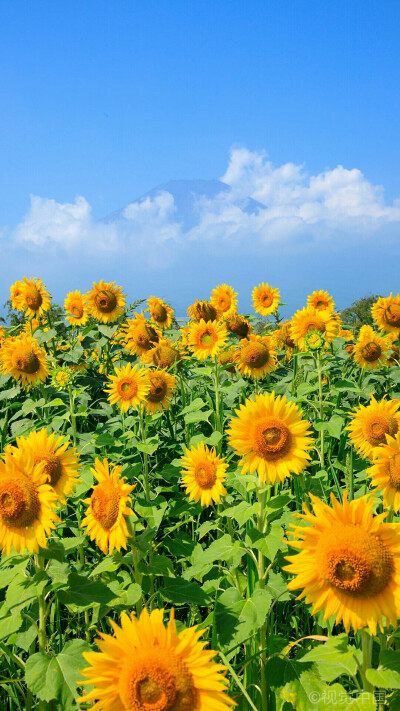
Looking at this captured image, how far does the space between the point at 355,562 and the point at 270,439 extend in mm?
1030

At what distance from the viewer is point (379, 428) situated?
330 centimetres

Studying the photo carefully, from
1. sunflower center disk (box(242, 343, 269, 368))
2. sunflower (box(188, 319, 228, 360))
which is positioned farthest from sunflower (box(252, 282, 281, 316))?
sunflower (box(188, 319, 228, 360))

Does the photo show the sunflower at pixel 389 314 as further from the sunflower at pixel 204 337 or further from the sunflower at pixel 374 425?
the sunflower at pixel 374 425

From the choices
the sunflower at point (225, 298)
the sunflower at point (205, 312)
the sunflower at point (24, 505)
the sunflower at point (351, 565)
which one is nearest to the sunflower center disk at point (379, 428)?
the sunflower at point (351, 565)

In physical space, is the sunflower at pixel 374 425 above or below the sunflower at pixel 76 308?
below

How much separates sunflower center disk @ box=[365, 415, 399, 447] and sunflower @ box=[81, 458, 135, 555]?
168cm

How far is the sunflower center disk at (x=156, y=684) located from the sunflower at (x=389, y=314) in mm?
6120

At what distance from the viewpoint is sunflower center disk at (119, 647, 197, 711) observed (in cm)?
139

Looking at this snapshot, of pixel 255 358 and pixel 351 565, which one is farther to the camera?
pixel 255 358

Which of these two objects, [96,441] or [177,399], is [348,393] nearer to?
[177,399]

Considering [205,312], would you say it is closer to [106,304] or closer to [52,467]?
[106,304]

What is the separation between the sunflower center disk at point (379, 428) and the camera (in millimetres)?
3283

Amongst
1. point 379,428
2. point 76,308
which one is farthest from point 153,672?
point 76,308

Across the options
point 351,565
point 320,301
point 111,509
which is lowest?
point 351,565
